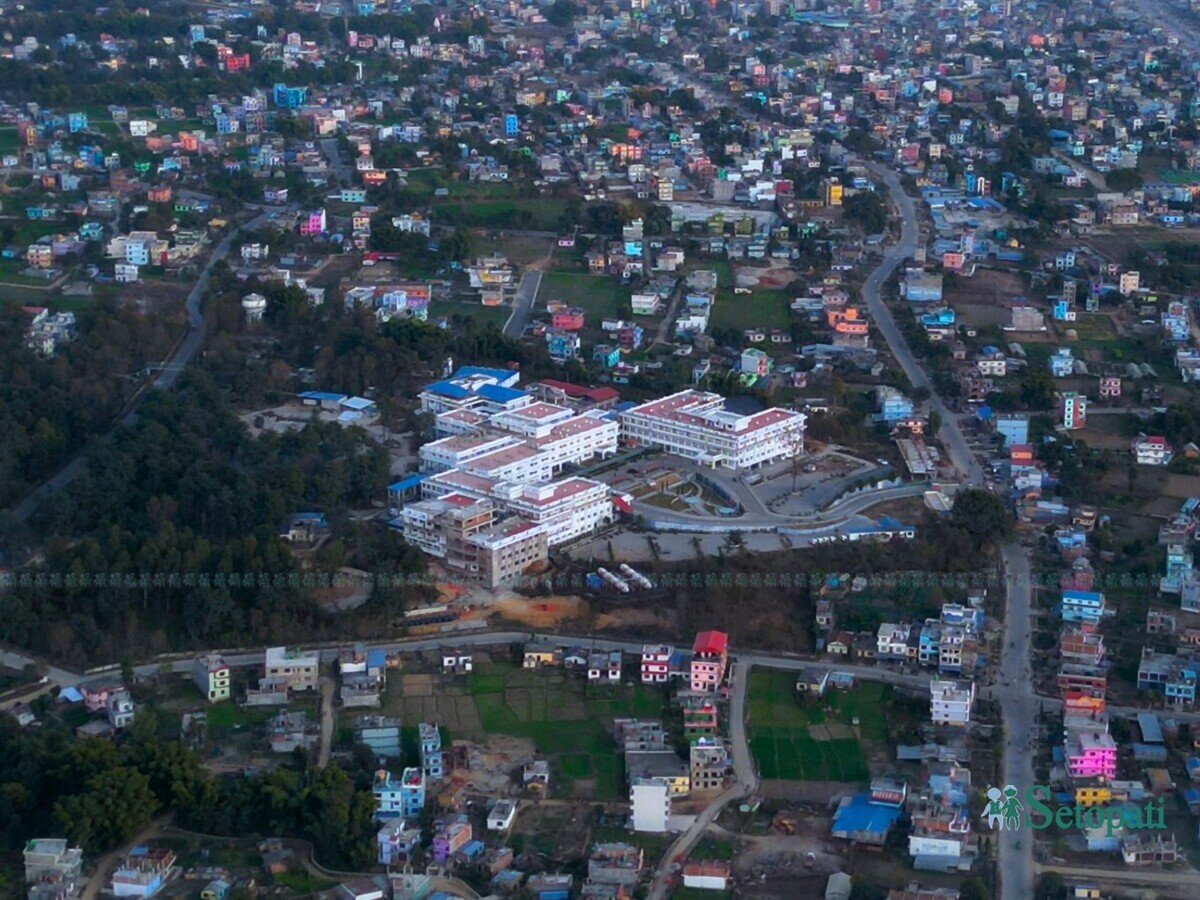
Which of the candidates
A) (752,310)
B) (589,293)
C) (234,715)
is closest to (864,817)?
(234,715)

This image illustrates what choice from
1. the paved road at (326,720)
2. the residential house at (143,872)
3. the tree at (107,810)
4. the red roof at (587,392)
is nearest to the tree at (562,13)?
the red roof at (587,392)

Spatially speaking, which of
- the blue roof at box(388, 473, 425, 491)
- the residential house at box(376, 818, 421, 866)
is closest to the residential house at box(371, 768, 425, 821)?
the residential house at box(376, 818, 421, 866)

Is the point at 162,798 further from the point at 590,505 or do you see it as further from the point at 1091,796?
the point at 1091,796

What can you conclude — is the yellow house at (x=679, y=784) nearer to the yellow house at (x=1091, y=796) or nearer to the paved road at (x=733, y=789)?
the paved road at (x=733, y=789)

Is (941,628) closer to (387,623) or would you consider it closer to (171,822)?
(387,623)

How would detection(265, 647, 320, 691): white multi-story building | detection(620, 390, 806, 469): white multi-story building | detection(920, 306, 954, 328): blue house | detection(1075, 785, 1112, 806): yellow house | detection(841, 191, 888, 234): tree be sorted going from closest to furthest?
detection(1075, 785, 1112, 806): yellow house
detection(265, 647, 320, 691): white multi-story building
detection(620, 390, 806, 469): white multi-story building
detection(920, 306, 954, 328): blue house
detection(841, 191, 888, 234): tree

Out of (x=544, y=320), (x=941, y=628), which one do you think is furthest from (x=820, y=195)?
(x=941, y=628)

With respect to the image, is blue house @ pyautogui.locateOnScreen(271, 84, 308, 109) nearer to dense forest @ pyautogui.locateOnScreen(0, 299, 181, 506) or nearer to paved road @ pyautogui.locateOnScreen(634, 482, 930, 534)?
dense forest @ pyautogui.locateOnScreen(0, 299, 181, 506)
